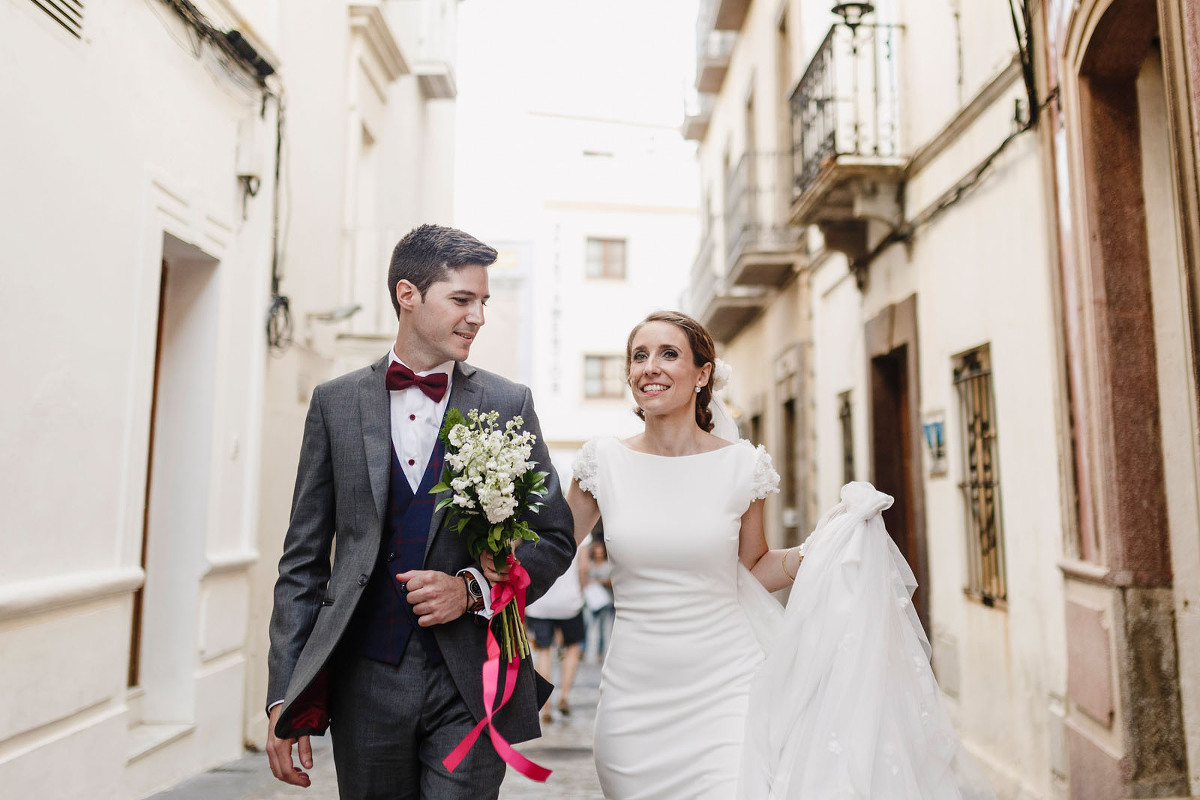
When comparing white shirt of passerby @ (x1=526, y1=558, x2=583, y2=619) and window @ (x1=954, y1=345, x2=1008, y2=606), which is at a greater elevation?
window @ (x1=954, y1=345, x2=1008, y2=606)

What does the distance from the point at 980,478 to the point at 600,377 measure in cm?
2125

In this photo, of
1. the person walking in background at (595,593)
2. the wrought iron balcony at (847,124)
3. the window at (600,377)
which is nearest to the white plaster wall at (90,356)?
the person walking in background at (595,593)

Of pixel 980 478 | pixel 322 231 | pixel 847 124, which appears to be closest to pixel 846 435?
pixel 847 124

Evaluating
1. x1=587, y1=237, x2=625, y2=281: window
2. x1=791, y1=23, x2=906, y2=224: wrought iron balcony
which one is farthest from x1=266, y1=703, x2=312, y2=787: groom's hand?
x1=587, y1=237, x2=625, y2=281: window

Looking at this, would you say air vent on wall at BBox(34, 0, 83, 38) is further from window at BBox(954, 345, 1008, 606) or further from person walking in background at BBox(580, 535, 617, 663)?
person walking in background at BBox(580, 535, 617, 663)

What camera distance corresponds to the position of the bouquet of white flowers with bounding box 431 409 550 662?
2672 millimetres

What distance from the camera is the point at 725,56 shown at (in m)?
17.6

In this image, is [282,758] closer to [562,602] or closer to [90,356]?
[90,356]

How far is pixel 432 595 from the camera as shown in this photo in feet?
8.71

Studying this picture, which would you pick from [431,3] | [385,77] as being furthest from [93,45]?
[431,3]

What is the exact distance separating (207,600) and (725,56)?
45.4 feet

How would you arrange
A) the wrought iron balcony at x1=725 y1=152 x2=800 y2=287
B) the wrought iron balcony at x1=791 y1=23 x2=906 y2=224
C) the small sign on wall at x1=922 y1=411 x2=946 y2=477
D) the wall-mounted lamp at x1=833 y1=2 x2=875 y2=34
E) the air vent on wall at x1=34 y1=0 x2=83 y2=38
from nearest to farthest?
the air vent on wall at x1=34 y1=0 x2=83 y2=38, the small sign on wall at x1=922 y1=411 x2=946 y2=477, the wall-mounted lamp at x1=833 y1=2 x2=875 y2=34, the wrought iron balcony at x1=791 y1=23 x2=906 y2=224, the wrought iron balcony at x1=725 y1=152 x2=800 y2=287

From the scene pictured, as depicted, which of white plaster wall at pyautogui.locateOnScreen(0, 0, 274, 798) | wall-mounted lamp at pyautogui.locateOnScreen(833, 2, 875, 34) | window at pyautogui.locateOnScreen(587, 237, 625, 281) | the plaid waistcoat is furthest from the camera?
window at pyautogui.locateOnScreen(587, 237, 625, 281)

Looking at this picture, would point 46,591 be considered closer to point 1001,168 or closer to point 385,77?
Answer: point 1001,168
